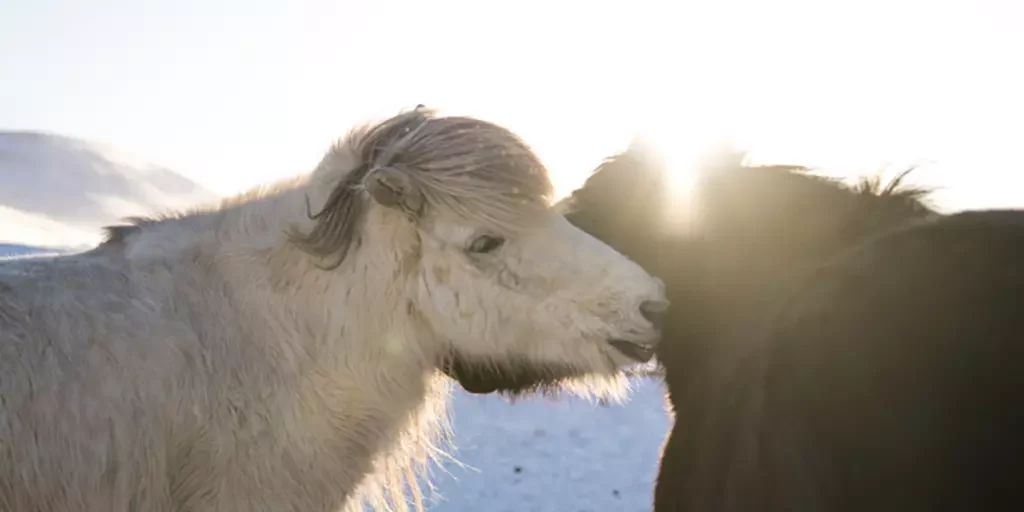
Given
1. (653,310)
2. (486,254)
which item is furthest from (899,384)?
(486,254)

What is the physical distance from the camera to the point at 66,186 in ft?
171

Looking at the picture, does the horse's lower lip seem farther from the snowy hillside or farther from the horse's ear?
the snowy hillside

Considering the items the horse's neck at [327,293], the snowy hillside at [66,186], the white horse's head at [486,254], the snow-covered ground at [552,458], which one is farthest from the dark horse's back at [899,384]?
the snowy hillside at [66,186]

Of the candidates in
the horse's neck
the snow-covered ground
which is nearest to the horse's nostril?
the horse's neck

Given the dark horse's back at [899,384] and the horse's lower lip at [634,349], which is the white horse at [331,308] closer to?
the horse's lower lip at [634,349]

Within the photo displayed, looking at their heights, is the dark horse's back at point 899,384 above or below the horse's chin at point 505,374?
above

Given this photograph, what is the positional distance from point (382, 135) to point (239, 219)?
56 centimetres

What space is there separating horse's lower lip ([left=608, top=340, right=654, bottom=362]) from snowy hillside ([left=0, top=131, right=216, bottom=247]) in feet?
118

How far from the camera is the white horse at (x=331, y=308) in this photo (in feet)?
6.92

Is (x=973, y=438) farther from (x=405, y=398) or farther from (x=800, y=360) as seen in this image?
(x=405, y=398)

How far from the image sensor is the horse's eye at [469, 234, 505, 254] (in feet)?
7.87

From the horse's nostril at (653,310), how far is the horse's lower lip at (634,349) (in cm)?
10

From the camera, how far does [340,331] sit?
2.39 meters

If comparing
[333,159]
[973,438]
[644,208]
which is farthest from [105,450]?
[644,208]
